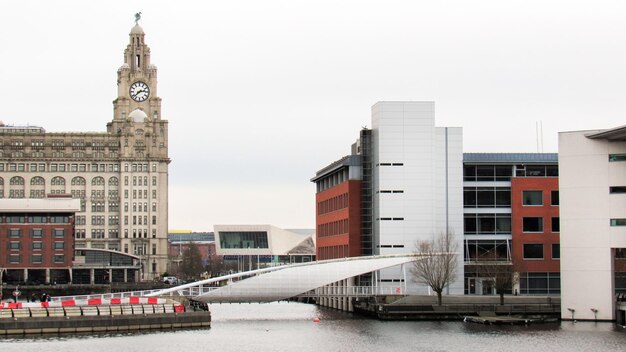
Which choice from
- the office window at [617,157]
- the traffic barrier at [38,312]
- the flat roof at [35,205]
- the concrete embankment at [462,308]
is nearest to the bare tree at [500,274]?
the concrete embankment at [462,308]

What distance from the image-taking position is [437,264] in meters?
102

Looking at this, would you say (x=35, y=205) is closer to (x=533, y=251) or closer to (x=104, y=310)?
(x=533, y=251)

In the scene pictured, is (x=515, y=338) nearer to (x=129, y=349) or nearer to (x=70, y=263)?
(x=129, y=349)

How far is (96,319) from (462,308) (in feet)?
103

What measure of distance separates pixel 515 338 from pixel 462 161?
37.0 metres

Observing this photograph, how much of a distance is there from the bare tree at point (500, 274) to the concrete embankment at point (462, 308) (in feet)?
4.80

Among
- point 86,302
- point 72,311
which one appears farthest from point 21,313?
point 86,302

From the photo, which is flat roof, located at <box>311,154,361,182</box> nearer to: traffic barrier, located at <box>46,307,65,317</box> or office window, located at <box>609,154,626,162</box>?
office window, located at <box>609,154,626,162</box>

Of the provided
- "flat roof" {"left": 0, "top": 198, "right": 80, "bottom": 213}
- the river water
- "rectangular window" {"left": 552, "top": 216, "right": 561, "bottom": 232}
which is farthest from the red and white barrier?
"flat roof" {"left": 0, "top": 198, "right": 80, "bottom": 213}

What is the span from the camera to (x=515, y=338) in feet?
250

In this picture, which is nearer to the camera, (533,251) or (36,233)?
(533,251)

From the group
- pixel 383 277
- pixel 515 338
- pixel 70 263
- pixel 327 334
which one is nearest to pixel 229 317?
pixel 383 277

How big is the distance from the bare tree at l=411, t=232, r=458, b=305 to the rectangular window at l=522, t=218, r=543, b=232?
22.7 feet

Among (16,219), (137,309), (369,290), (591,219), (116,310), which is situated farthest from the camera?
(16,219)
